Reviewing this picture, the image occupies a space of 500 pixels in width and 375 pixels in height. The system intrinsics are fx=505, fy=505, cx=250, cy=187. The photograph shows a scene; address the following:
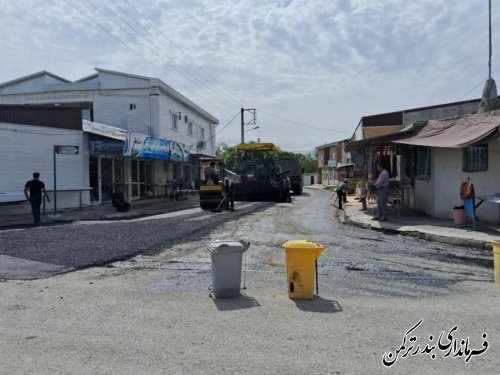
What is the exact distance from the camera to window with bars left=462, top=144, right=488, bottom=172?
1445cm

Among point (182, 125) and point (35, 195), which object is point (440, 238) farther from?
point (182, 125)

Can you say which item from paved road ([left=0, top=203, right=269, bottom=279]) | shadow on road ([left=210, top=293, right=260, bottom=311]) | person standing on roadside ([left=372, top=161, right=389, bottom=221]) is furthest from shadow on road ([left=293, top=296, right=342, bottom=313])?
→ person standing on roadside ([left=372, top=161, right=389, bottom=221])


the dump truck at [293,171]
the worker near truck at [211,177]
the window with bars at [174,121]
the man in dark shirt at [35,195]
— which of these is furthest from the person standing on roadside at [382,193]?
the dump truck at [293,171]

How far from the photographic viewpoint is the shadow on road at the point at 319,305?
6344 mm

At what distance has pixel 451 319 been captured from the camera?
5.91 meters

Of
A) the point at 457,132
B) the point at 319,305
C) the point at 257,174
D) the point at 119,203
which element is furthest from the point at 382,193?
the point at 257,174

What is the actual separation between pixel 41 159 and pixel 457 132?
1532cm

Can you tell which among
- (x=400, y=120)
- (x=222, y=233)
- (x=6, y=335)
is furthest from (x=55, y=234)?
(x=400, y=120)

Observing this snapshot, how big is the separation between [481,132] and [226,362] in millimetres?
10759

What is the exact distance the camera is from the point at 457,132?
1418 cm

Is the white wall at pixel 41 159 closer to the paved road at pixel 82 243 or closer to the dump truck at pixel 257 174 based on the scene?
the paved road at pixel 82 243

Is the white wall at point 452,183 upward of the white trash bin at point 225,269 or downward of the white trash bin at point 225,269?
upward

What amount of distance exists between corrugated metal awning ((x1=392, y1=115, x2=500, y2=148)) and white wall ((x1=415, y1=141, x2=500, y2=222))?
0.75 meters

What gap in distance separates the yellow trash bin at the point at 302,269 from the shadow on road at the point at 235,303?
57 centimetres
